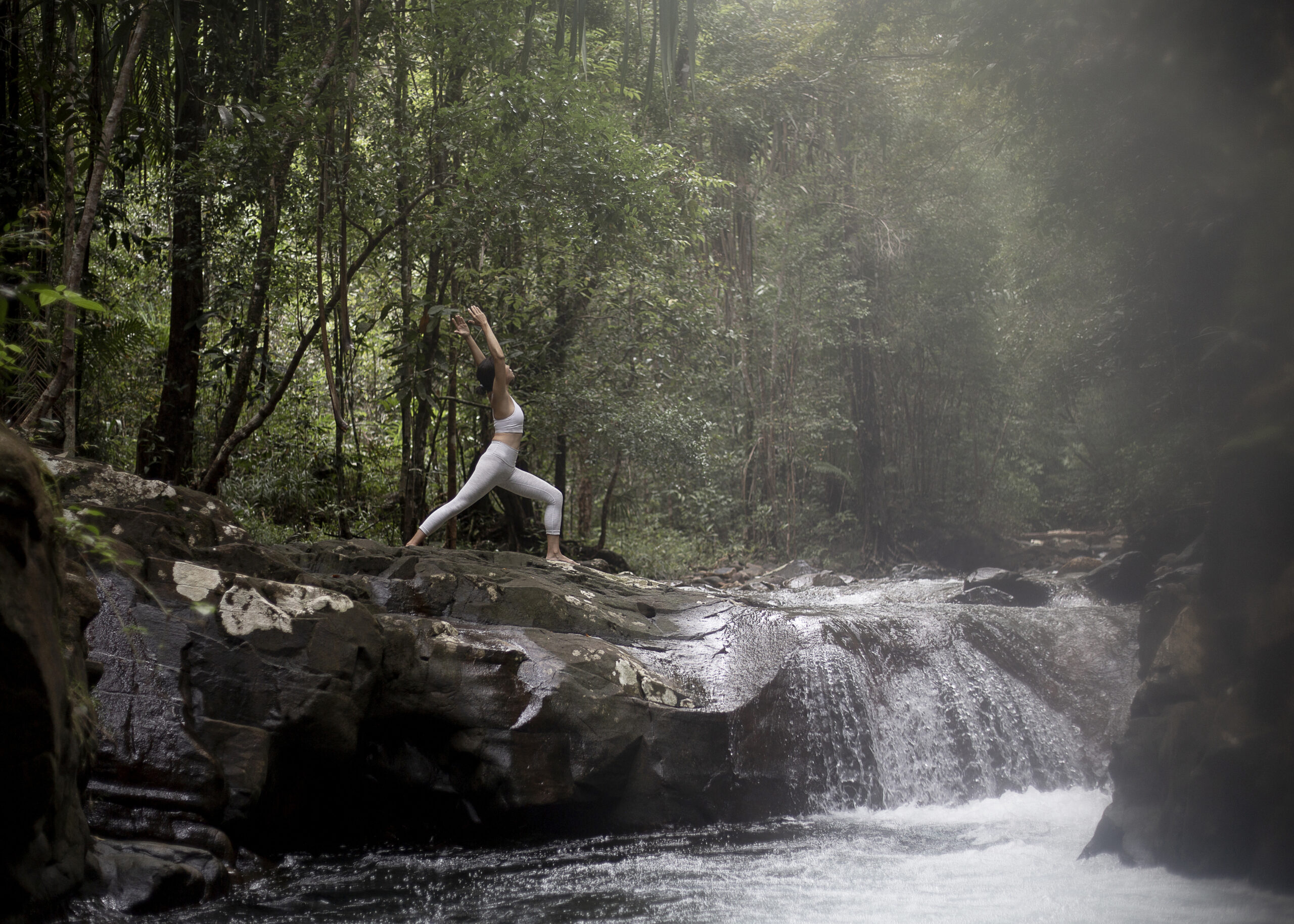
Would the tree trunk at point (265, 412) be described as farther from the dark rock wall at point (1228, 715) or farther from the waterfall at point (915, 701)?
the dark rock wall at point (1228, 715)

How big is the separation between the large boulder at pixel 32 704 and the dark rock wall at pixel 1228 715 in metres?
4.17

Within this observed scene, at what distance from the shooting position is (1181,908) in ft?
11.6

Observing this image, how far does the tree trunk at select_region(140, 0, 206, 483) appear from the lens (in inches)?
335

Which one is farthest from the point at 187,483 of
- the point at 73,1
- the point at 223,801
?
the point at 223,801

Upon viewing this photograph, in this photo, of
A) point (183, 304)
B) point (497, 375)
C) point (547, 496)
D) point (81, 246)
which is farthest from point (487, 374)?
point (183, 304)

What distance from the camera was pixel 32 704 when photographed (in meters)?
2.91

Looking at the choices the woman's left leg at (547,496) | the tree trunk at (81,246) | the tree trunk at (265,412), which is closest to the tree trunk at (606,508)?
the woman's left leg at (547,496)

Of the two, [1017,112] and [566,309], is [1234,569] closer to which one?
[1017,112]

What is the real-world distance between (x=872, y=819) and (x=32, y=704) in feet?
15.6

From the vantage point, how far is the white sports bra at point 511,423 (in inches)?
281

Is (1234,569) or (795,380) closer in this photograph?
(1234,569)

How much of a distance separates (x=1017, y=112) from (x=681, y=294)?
16.7 ft

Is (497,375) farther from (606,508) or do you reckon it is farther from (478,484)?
(606,508)

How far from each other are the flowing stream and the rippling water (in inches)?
0.6
